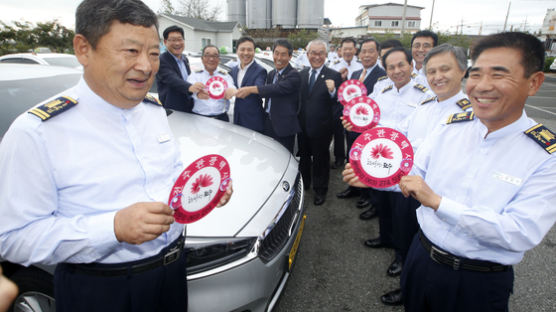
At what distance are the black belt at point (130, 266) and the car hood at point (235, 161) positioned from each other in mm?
323

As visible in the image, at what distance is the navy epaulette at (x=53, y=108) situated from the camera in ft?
3.06

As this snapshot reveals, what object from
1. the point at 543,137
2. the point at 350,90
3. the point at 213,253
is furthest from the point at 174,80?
the point at 543,137

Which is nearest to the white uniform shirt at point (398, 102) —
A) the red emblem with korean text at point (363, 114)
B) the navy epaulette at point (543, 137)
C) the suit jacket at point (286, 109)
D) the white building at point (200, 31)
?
the red emblem with korean text at point (363, 114)

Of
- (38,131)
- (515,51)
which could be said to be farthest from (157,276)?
(515,51)

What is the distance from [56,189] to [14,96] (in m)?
1.85

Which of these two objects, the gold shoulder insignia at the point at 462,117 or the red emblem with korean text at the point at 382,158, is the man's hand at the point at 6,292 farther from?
the gold shoulder insignia at the point at 462,117

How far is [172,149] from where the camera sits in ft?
4.12

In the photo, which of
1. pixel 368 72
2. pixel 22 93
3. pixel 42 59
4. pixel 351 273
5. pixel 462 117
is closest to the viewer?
pixel 462 117

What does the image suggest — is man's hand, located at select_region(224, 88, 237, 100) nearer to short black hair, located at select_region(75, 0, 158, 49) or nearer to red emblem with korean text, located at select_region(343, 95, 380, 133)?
red emblem with korean text, located at select_region(343, 95, 380, 133)

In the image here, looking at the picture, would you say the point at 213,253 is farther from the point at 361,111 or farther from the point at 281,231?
the point at 361,111

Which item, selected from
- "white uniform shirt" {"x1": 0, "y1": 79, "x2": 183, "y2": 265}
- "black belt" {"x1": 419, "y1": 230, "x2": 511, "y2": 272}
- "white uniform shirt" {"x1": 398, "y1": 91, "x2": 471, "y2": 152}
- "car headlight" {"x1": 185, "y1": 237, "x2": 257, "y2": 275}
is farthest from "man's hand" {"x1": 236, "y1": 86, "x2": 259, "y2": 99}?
"black belt" {"x1": 419, "y1": 230, "x2": 511, "y2": 272}

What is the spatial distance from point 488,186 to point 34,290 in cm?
220

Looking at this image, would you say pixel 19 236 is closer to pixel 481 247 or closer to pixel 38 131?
pixel 38 131

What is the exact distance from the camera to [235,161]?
2.18 metres
